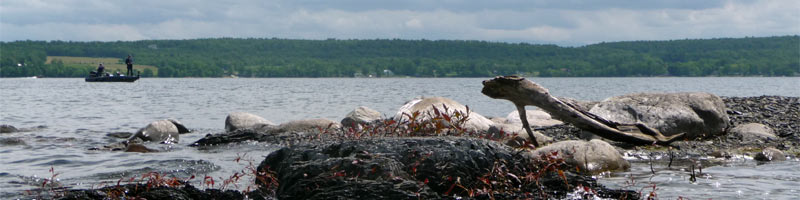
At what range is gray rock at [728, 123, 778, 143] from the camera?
13.2 metres

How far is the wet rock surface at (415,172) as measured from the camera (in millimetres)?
6492

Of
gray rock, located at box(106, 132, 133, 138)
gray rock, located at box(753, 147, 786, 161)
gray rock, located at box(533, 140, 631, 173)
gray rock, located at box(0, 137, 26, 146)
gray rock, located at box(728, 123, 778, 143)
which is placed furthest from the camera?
gray rock, located at box(106, 132, 133, 138)

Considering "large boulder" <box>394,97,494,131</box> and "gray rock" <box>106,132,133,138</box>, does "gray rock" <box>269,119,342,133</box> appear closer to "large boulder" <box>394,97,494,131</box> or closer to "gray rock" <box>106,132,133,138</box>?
"large boulder" <box>394,97,494,131</box>

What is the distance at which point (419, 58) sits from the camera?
141750mm

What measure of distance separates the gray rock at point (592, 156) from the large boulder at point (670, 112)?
2.91m

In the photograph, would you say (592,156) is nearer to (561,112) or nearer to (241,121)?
(561,112)

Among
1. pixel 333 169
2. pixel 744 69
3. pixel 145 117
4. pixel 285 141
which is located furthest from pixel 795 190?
pixel 744 69

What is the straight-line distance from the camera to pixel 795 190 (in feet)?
28.1

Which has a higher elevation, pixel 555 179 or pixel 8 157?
pixel 555 179

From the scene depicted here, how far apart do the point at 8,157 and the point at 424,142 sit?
9805 millimetres

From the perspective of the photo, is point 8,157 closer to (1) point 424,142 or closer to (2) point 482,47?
(1) point 424,142

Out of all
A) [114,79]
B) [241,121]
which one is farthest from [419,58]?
[241,121]

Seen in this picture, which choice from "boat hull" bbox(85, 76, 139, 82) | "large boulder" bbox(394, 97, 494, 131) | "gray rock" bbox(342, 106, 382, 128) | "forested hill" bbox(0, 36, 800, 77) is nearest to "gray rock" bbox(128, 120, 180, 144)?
"gray rock" bbox(342, 106, 382, 128)

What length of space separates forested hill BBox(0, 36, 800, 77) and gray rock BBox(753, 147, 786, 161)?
104m
